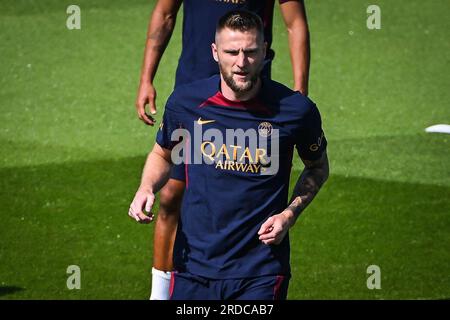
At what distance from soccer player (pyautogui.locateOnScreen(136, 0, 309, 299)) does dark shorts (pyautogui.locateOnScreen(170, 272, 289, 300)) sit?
1.70 m

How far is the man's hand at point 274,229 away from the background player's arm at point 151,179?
59 centimetres

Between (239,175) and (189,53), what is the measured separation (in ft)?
6.22

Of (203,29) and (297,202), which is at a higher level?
(203,29)

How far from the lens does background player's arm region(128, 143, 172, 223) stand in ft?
20.9

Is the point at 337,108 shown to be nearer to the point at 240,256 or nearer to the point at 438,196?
the point at 438,196

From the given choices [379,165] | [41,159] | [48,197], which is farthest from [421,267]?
[41,159]

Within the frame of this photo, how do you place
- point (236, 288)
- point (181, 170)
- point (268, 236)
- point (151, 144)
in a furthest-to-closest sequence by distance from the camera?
1. point (151, 144)
2. point (181, 170)
3. point (236, 288)
4. point (268, 236)

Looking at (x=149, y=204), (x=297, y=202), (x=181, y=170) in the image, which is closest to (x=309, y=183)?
(x=297, y=202)

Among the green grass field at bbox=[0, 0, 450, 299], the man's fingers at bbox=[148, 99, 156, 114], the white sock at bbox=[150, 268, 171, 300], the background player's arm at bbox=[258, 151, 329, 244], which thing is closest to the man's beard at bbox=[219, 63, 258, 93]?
the background player's arm at bbox=[258, 151, 329, 244]

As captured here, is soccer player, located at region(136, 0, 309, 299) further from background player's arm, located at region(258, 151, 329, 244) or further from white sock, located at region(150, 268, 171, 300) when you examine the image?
background player's arm, located at region(258, 151, 329, 244)

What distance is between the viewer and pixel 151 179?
22.0 feet

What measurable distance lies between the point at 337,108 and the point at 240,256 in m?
7.79

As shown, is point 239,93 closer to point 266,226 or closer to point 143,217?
point 266,226

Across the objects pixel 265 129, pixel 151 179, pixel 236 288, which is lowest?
pixel 236 288
